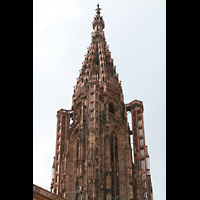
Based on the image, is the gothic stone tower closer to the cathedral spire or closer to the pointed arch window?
the pointed arch window

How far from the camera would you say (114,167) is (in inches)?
1940

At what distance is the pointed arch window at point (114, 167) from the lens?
156 feet

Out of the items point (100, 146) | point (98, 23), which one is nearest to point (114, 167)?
point (100, 146)

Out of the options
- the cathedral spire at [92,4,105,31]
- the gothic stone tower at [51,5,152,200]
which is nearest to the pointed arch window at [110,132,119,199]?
the gothic stone tower at [51,5,152,200]

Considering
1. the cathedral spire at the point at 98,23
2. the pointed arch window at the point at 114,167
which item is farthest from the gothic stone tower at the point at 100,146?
the cathedral spire at the point at 98,23

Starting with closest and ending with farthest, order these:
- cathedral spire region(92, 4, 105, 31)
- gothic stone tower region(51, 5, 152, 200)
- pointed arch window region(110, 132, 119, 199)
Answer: gothic stone tower region(51, 5, 152, 200) → pointed arch window region(110, 132, 119, 199) → cathedral spire region(92, 4, 105, 31)

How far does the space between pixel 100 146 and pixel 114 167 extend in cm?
340

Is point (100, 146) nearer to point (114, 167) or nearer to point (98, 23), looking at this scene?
point (114, 167)

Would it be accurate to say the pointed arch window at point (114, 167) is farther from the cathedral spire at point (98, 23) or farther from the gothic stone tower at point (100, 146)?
the cathedral spire at point (98, 23)

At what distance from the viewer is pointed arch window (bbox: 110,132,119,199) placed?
47.4 m
